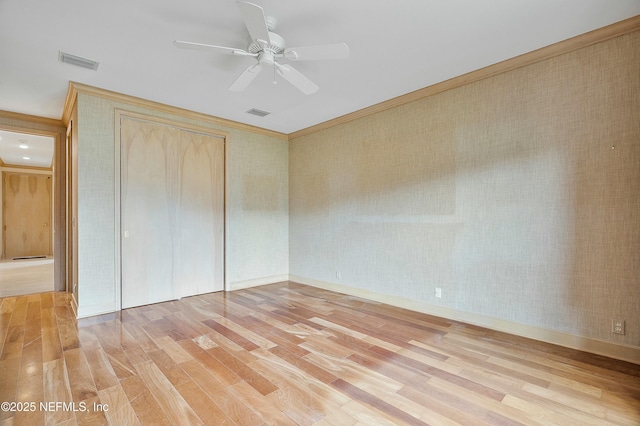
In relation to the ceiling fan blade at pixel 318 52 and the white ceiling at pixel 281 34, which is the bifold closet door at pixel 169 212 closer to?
the white ceiling at pixel 281 34

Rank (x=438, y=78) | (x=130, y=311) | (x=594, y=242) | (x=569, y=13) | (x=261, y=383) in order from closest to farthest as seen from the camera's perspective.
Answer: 1. (x=261, y=383)
2. (x=569, y=13)
3. (x=594, y=242)
4. (x=438, y=78)
5. (x=130, y=311)

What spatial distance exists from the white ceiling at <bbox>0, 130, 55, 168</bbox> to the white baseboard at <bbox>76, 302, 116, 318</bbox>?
354 centimetres

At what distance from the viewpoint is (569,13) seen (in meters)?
2.33

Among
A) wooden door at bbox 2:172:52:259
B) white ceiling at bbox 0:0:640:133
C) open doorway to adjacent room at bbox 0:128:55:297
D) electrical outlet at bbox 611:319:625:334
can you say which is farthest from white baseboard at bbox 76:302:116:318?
wooden door at bbox 2:172:52:259

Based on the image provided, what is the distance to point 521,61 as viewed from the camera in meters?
2.95

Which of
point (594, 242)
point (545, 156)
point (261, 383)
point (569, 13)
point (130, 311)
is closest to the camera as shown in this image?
point (261, 383)

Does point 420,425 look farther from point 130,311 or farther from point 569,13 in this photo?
point 130,311

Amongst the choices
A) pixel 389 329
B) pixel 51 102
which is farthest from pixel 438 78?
pixel 51 102

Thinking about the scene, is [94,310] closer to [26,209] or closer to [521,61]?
[521,61]

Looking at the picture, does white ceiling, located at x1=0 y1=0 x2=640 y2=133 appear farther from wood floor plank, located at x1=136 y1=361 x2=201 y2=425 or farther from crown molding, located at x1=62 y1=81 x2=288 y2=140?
wood floor plank, located at x1=136 y1=361 x2=201 y2=425

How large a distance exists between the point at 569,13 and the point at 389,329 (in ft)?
10.7

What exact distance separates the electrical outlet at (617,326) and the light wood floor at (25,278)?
7.51 metres

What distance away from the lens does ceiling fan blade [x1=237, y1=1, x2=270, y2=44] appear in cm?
181

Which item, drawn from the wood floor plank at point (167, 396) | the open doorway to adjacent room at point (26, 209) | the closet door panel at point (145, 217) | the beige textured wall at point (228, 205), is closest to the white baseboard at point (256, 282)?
the beige textured wall at point (228, 205)
